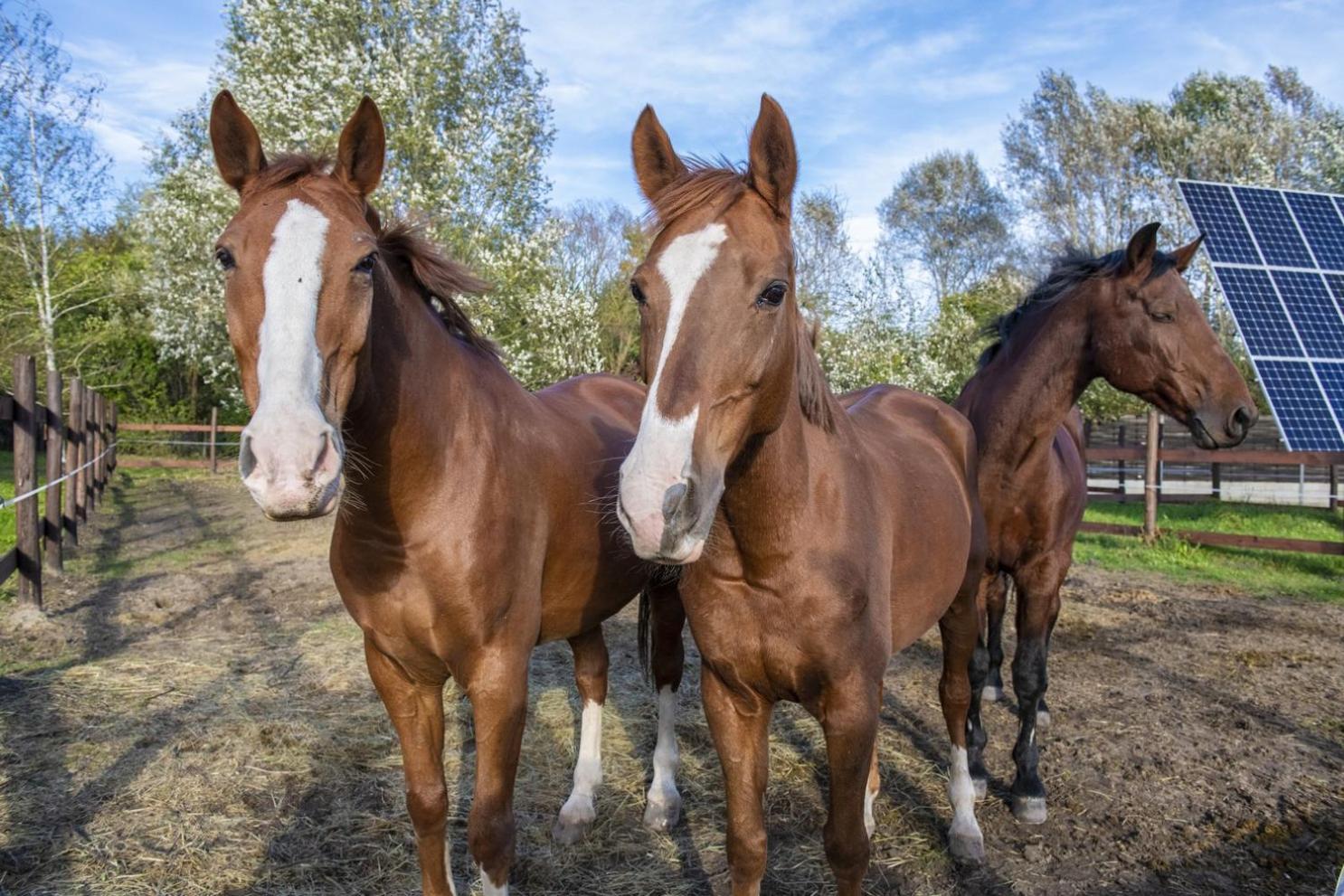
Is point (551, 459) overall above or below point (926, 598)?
above

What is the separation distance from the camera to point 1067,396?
158 inches

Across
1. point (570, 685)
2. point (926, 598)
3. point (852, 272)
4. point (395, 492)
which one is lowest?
point (570, 685)

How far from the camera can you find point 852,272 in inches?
597

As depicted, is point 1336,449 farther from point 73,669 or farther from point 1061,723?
point 73,669

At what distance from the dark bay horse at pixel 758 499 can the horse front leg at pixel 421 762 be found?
3.01 ft

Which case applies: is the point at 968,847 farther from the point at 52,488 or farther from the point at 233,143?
the point at 52,488

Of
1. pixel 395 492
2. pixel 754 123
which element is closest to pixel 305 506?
pixel 395 492

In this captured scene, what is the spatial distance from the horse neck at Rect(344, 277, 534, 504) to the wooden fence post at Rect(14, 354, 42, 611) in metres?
5.67

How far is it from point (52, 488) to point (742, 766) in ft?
26.1

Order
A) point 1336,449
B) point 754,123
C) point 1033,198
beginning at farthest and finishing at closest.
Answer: point 1033,198 → point 1336,449 → point 754,123

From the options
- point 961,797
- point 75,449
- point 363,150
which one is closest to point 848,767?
point 961,797

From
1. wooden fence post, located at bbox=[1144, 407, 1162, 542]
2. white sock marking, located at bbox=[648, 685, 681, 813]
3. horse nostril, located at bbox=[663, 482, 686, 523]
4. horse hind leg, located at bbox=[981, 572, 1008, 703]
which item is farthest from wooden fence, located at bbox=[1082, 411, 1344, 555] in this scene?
horse nostril, located at bbox=[663, 482, 686, 523]

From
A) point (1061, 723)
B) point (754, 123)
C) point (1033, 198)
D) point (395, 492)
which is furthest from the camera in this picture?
point (1033, 198)

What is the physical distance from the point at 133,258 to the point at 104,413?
1168 centimetres
